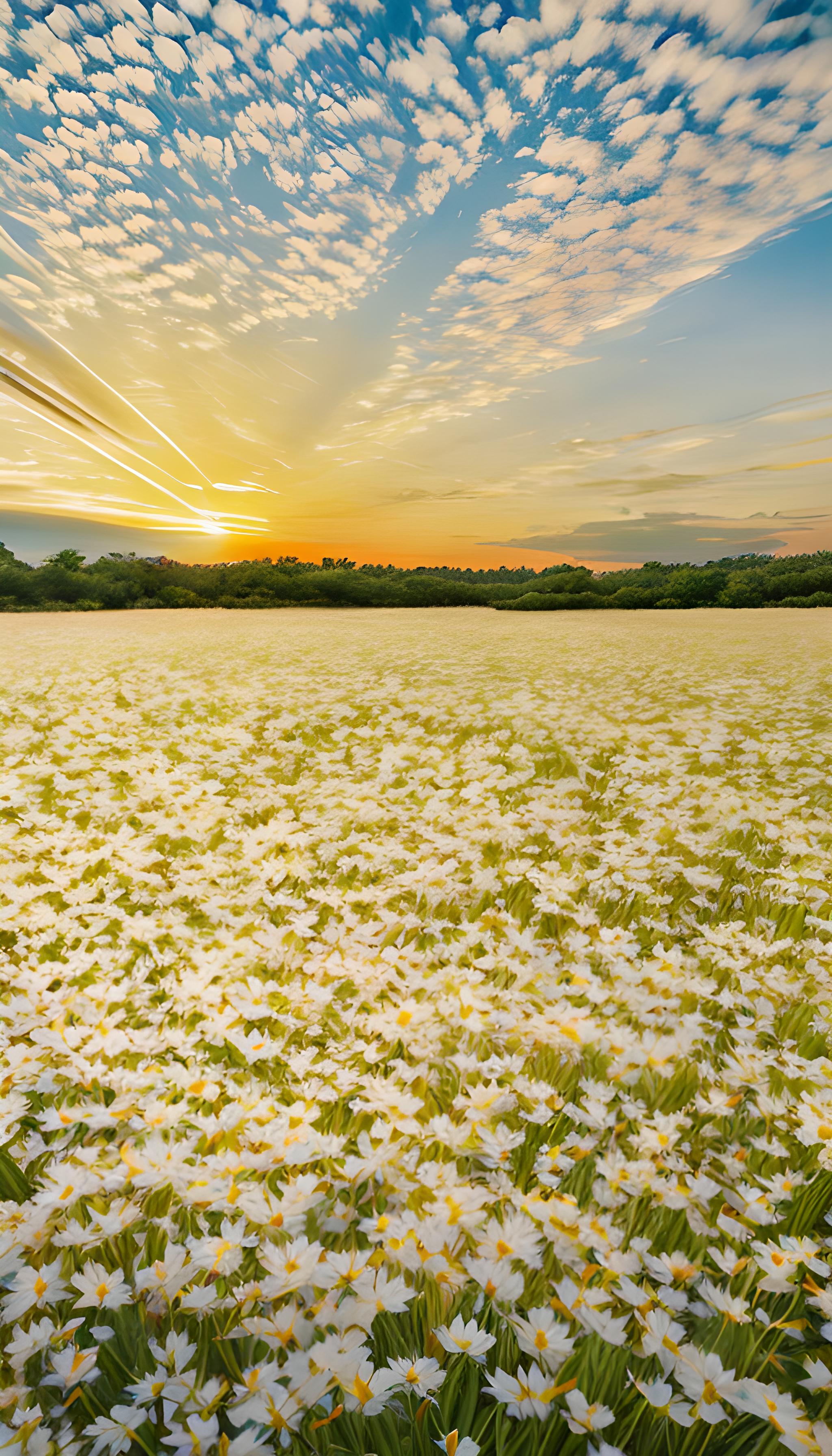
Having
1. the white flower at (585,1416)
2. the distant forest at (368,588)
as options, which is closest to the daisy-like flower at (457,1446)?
the white flower at (585,1416)

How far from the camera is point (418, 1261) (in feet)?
8.54

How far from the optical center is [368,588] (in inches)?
2491

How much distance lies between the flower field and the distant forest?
181 feet

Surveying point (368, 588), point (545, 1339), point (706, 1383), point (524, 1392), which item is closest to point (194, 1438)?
point (524, 1392)

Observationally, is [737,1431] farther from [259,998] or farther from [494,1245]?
[259,998]

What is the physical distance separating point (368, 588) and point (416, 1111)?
62282mm

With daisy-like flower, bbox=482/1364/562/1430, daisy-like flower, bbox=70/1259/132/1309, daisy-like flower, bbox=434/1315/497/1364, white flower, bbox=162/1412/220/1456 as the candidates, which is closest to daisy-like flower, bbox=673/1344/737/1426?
daisy-like flower, bbox=482/1364/562/1430

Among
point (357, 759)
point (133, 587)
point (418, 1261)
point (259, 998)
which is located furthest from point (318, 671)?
point (133, 587)

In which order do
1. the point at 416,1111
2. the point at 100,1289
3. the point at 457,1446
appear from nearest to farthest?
the point at 457,1446, the point at 100,1289, the point at 416,1111

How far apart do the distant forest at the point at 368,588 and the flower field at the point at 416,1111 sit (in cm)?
5531

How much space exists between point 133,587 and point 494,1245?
6524 cm

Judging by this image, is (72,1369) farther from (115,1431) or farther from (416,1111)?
(416,1111)

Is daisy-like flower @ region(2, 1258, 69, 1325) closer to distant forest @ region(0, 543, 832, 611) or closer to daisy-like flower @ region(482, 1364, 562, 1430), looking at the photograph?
daisy-like flower @ region(482, 1364, 562, 1430)

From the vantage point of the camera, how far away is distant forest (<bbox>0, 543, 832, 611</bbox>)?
57656 mm
